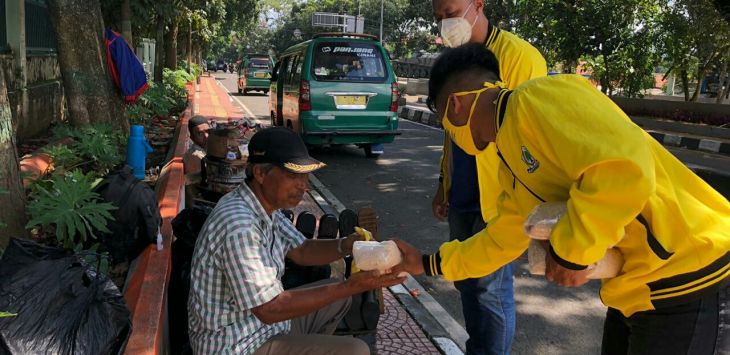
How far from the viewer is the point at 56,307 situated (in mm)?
1712

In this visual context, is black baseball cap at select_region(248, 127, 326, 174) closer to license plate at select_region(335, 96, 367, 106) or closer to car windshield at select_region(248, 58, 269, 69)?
license plate at select_region(335, 96, 367, 106)

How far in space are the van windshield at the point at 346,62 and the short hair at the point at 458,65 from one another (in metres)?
6.74

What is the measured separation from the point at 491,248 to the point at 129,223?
1985mm

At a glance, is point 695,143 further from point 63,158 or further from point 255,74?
point 255,74

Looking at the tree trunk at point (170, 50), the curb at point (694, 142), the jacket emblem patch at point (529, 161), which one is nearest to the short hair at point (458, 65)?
the jacket emblem patch at point (529, 161)

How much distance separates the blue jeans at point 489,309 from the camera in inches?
101

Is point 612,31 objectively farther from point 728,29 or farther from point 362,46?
point 362,46

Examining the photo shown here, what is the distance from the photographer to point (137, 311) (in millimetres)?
2113

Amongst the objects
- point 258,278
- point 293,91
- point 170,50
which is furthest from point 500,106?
point 170,50

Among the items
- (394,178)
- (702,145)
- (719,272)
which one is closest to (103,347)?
(719,272)

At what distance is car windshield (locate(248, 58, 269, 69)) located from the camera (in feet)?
86.5

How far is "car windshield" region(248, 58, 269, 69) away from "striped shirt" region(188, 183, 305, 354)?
25149 millimetres

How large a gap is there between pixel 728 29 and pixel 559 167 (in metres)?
16.4

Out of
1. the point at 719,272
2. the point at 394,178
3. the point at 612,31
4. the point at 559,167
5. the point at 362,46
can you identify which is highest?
the point at 612,31
